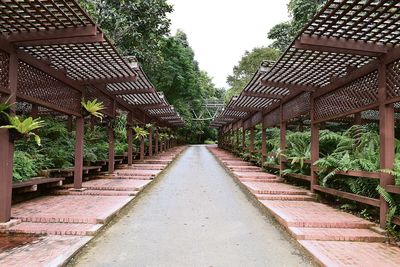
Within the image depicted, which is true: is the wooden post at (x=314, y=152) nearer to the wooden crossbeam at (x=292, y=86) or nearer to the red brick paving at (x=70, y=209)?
the wooden crossbeam at (x=292, y=86)

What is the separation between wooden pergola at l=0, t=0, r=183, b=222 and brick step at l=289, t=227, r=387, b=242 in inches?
169

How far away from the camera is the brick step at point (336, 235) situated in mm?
4527

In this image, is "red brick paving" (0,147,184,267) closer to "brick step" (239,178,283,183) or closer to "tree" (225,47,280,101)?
"brick step" (239,178,283,183)

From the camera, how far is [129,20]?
18.9m

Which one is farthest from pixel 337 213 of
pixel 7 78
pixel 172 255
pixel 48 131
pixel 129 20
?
pixel 129 20

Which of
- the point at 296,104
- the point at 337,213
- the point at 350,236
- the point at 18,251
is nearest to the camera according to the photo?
the point at 18,251

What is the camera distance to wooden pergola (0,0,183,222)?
15.8 feet

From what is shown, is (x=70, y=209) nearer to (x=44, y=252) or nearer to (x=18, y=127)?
(x=18, y=127)

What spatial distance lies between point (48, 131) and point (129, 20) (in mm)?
10905

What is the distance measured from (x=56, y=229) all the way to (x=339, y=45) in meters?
5.04

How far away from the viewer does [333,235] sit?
4574 millimetres

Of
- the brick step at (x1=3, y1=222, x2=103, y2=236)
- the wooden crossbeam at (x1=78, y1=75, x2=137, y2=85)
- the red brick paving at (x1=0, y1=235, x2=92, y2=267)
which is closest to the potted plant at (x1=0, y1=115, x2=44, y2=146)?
the brick step at (x1=3, y1=222, x2=103, y2=236)

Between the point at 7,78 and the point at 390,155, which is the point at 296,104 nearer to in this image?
the point at 390,155

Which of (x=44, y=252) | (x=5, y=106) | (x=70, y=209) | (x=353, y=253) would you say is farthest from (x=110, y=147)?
(x=353, y=253)
